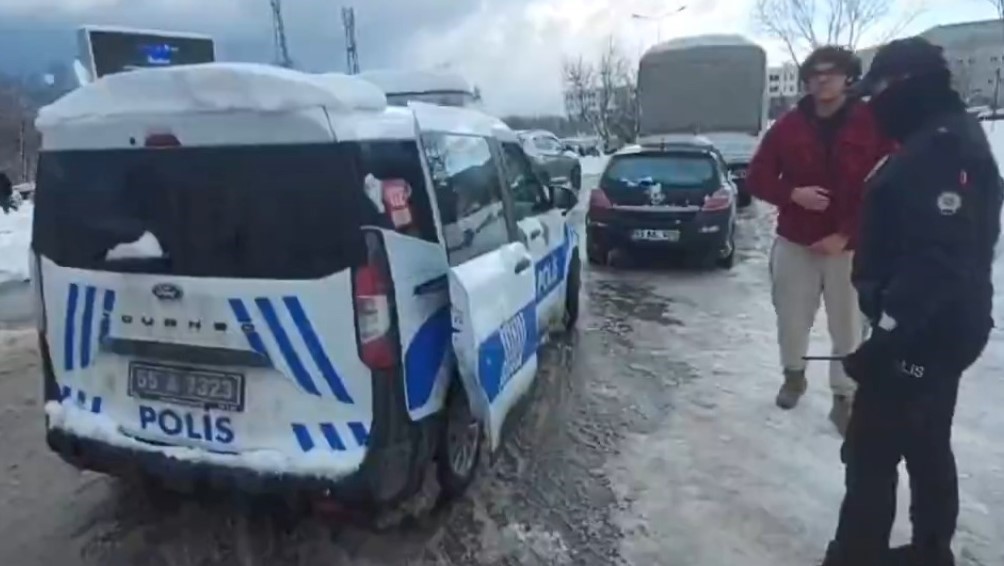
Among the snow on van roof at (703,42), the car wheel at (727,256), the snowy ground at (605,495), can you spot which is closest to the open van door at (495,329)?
the snowy ground at (605,495)

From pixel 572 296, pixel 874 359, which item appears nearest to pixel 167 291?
pixel 874 359

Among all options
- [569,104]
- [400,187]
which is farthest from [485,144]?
[569,104]

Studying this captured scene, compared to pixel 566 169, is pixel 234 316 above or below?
above

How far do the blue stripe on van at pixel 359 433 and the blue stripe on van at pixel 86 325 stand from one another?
1.16 m

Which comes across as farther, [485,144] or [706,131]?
[706,131]

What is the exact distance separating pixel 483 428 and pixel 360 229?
1155 millimetres

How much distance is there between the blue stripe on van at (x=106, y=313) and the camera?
3506mm

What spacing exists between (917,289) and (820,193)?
2056 millimetres

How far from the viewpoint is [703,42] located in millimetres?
19828

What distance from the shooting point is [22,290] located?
10.6 metres

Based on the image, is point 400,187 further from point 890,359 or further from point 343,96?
point 890,359

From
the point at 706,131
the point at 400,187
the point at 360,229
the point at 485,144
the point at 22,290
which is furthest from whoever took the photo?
the point at 706,131

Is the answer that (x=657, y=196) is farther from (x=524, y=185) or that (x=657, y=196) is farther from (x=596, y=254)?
(x=524, y=185)

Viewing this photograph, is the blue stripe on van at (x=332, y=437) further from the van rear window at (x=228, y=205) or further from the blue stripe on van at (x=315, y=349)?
the van rear window at (x=228, y=205)
